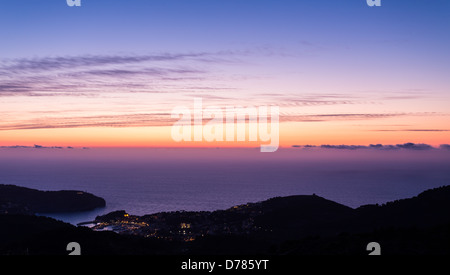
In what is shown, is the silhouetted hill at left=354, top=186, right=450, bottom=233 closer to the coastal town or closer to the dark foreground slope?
the dark foreground slope

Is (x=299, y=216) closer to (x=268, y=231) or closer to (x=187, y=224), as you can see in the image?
(x=268, y=231)

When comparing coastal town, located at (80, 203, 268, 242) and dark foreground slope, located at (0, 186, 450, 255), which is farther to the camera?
coastal town, located at (80, 203, 268, 242)

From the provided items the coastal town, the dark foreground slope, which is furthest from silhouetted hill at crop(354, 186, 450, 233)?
the coastal town

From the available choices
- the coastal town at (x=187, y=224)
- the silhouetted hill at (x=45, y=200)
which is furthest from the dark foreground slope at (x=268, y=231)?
the silhouetted hill at (x=45, y=200)
